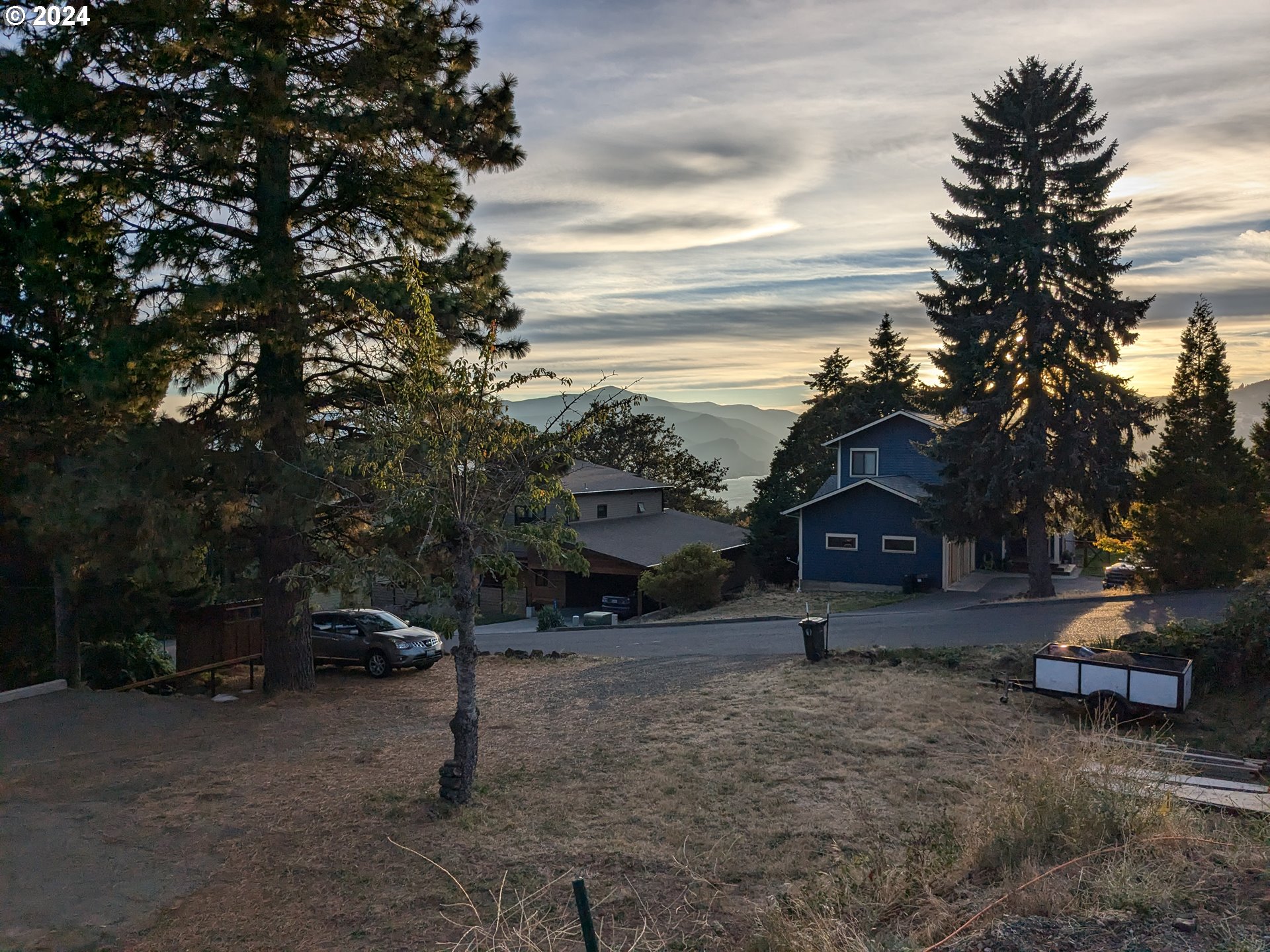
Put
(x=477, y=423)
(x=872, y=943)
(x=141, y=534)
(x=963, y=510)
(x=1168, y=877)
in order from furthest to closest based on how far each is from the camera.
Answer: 1. (x=963, y=510)
2. (x=141, y=534)
3. (x=477, y=423)
4. (x=1168, y=877)
5. (x=872, y=943)

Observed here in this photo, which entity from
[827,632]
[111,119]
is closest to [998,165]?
[827,632]

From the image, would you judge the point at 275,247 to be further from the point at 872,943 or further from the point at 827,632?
the point at 827,632

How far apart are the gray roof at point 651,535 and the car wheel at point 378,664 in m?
17.3

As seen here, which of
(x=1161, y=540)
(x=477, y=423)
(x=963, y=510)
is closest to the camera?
(x=477, y=423)

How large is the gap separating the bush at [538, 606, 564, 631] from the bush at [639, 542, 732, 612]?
3.72 meters

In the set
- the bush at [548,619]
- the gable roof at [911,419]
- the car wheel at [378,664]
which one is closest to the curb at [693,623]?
the bush at [548,619]

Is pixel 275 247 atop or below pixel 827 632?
atop

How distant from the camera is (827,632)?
73.3ft

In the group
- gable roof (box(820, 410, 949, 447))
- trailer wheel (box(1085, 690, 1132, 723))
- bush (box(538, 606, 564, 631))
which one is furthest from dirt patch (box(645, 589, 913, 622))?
trailer wheel (box(1085, 690, 1132, 723))

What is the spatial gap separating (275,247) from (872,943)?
13.1 meters

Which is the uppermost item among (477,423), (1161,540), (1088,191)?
(1088,191)

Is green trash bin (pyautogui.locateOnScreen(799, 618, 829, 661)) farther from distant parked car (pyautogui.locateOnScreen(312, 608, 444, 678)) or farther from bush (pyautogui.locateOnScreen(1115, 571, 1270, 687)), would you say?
distant parked car (pyautogui.locateOnScreen(312, 608, 444, 678))

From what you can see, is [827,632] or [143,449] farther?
[827,632]

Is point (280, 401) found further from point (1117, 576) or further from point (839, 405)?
point (839, 405)
